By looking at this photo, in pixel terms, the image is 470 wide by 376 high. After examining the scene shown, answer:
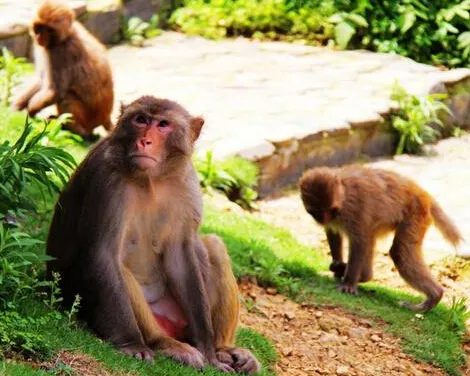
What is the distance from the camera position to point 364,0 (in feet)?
57.9

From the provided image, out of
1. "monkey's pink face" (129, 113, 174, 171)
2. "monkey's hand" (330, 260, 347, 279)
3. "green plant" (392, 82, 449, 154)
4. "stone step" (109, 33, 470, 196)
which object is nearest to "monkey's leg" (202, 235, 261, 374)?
"monkey's pink face" (129, 113, 174, 171)

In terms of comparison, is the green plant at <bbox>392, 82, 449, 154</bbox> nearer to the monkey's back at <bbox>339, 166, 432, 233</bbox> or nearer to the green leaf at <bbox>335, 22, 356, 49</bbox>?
the green leaf at <bbox>335, 22, 356, 49</bbox>

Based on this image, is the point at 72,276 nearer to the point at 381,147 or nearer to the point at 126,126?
the point at 126,126

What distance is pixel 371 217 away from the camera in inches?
379

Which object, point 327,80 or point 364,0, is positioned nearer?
point 327,80

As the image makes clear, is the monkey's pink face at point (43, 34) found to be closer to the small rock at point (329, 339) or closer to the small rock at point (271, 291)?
the small rock at point (271, 291)

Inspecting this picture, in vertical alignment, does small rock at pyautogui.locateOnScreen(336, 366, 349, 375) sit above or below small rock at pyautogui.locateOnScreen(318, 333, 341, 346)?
above

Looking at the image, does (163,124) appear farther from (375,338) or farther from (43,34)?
(43,34)

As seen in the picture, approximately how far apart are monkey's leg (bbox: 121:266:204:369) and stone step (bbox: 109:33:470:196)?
18.4 ft

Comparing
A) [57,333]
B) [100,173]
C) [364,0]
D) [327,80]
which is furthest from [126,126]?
[364,0]

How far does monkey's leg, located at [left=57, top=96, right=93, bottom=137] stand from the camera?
449 inches

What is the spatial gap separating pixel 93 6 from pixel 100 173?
36.4ft

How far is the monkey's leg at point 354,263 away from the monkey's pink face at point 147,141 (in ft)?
13.2

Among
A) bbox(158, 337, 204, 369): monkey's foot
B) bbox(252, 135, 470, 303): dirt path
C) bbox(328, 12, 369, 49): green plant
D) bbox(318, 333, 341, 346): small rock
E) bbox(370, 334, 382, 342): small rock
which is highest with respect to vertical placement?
bbox(158, 337, 204, 369): monkey's foot
